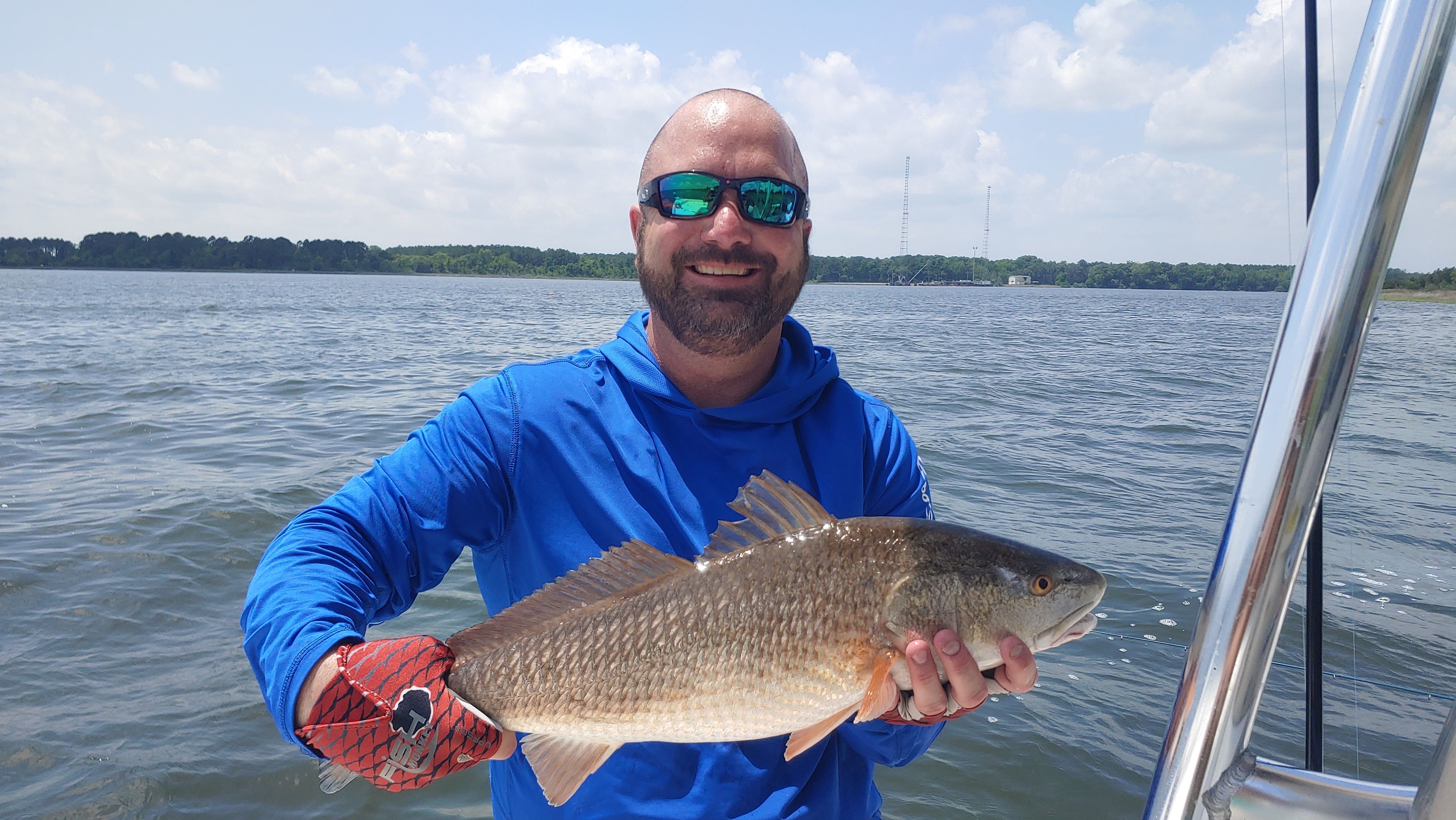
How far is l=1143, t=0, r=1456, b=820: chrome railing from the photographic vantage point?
94cm

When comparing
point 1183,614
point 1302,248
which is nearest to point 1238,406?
point 1183,614

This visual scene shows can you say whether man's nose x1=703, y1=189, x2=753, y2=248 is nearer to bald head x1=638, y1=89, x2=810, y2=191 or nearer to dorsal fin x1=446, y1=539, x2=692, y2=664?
bald head x1=638, y1=89, x2=810, y2=191

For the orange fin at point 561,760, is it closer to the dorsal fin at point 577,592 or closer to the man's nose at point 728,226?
the dorsal fin at point 577,592

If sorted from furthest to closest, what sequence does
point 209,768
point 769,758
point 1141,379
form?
point 1141,379
point 209,768
point 769,758

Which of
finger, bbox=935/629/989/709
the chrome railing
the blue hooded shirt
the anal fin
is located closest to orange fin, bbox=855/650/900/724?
finger, bbox=935/629/989/709

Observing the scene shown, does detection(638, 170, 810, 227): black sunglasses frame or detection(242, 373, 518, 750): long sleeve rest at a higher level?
detection(638, 170, 810, 227): black sunglasses frame

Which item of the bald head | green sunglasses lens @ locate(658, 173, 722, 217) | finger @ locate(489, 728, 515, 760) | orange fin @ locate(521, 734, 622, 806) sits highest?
the bald head

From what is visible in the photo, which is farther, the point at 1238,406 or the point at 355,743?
the point at 1238,406

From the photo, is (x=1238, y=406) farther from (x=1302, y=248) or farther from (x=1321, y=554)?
(x=1302, y=248)

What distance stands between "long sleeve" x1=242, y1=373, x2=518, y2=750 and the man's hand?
4.65 ft

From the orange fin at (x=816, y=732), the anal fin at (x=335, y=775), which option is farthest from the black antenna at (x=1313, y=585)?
the anal fin at (x=335, y=775)

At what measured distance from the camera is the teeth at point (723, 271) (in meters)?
3.02

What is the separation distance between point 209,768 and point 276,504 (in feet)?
17.2

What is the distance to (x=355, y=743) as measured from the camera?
6.40 ft
